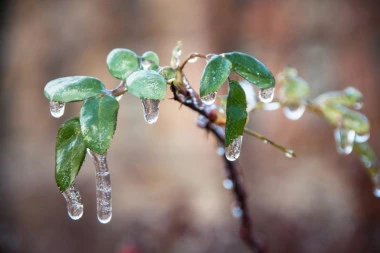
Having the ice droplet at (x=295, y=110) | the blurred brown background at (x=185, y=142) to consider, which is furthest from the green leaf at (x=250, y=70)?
the blurred brown background at (x=185, y=142)

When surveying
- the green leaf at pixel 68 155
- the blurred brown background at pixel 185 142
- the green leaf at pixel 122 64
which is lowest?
the blurred brown background at pixel 185 142

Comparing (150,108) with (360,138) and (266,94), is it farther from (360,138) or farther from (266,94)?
(360,138)

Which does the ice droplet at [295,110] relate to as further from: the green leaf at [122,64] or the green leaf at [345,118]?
the green leaf at [122,64]

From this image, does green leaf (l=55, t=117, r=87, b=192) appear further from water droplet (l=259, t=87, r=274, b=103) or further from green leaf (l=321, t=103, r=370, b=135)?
green leaf (l=321, t=103, r=370, b=135)

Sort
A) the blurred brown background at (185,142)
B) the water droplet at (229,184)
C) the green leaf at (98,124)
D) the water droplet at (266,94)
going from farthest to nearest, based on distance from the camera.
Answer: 1. the blurred brown background at (185,142)
2. the water droplet at (229,184)
3. the water droplet at (266,94)
4. the green leaf at (98,124)

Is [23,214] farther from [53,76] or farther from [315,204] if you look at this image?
[315,204]

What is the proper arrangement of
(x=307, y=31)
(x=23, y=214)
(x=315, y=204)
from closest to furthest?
(x=315, y=204), (x=307, y=31), (x=23, y=214)

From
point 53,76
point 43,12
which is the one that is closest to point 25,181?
point 53,76
